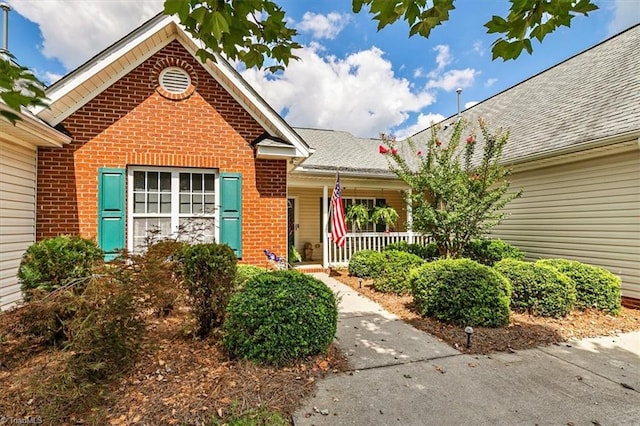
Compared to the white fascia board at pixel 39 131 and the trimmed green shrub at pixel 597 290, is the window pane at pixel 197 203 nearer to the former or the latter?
the white fascia board at pixel 39 131

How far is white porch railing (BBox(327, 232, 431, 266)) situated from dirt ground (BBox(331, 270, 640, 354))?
3931 millimetres

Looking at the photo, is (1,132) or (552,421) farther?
(1,132)

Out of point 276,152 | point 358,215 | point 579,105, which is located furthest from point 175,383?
point 579,105

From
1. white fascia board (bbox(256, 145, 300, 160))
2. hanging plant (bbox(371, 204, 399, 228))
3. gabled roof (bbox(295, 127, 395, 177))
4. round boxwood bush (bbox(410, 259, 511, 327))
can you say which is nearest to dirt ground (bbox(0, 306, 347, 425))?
round boxwood bush (bbox(410, 259, 511, 327))

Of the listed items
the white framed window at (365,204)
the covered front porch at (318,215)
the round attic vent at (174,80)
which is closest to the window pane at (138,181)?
the round attic vent at (174,80)

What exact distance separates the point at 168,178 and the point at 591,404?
23.2 feet

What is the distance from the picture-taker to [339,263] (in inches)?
402

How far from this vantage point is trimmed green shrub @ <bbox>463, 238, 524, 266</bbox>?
8219 mm

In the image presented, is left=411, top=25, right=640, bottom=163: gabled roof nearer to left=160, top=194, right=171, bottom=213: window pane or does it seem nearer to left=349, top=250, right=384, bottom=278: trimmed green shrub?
left=349, top=250, right=384, bottom=278: trimmed green shrub

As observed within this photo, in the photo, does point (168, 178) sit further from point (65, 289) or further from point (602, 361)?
point (602, 361)

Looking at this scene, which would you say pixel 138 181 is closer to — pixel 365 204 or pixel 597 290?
pixel 365 204

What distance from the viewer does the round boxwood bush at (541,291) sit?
18.1 feet

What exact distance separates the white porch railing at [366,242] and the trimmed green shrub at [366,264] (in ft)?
3.29

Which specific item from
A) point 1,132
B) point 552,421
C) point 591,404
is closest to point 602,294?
point 591,404
